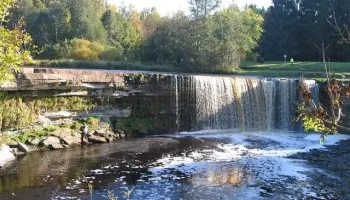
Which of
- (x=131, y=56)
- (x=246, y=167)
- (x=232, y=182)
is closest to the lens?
(x=232, y=182)

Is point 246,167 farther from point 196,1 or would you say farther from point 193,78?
point 196,1

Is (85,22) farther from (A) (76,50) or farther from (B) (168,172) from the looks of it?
(B) (168,172)

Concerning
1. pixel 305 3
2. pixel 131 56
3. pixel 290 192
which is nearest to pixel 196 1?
pixel 131 56

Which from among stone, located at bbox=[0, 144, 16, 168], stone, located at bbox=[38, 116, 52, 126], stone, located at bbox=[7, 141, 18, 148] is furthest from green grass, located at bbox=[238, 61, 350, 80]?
stone, located at bbox=[0, 144, 16, 168]

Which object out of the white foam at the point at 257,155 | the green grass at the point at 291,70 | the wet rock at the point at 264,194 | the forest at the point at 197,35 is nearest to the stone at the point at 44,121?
the white foam at the point at 257,155

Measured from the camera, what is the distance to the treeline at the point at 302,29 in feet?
155

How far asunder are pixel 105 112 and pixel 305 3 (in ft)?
122

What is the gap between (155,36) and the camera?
1767 inches

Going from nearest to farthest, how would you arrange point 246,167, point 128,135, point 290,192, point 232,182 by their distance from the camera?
point 290,192 < point 232,182 < point 246,167 < point 128,135

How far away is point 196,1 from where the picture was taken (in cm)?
4222

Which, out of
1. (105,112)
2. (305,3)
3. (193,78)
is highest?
(305,3)

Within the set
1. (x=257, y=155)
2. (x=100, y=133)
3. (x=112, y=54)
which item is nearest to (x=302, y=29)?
(x=112, y=54)

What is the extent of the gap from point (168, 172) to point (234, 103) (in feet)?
38.1

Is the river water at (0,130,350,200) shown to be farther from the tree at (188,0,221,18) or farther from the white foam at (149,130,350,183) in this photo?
the tree at (188,0,221,18)
